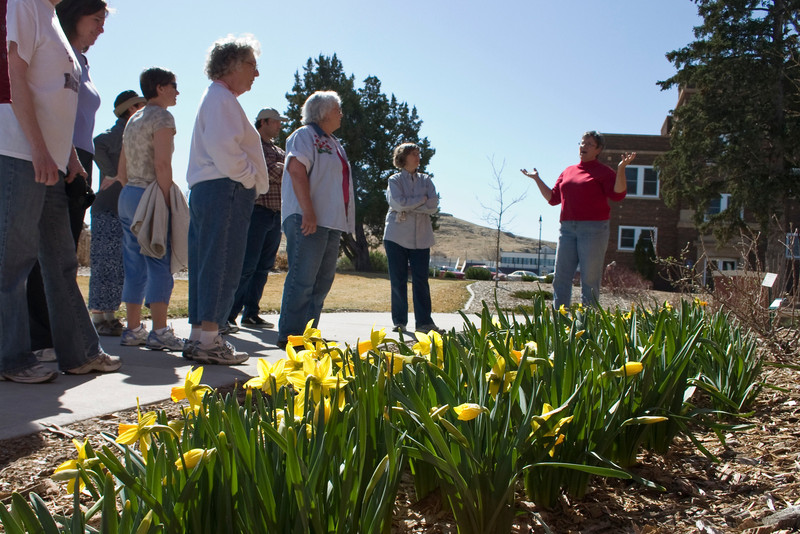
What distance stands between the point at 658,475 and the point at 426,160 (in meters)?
32.9

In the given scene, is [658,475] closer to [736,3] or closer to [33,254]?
[33,254]

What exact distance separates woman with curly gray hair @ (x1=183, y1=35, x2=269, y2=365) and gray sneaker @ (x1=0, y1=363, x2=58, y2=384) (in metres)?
0.86

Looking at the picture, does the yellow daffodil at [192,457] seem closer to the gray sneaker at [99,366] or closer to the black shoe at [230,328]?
the gray sneaker at [99,366]

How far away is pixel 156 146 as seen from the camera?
411 cm

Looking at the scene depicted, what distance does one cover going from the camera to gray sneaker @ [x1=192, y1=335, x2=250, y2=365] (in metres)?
3.66

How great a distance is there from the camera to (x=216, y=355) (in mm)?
3666

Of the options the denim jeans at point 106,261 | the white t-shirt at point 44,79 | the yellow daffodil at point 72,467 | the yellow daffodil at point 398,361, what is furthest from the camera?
the denim jeans at point 106,261

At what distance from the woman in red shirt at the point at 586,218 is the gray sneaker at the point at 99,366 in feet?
11.6

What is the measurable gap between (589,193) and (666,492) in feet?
13.3

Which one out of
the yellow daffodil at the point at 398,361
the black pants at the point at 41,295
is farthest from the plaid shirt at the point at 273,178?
the yellow daffodil at the point at 398,361

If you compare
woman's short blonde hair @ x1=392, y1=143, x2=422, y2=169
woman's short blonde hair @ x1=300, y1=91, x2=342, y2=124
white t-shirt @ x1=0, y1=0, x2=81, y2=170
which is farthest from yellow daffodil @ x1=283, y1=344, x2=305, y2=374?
woman's short blonde hair @ x1=392, y1=143, x2=422, y2=169

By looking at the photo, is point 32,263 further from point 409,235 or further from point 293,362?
point 409,235

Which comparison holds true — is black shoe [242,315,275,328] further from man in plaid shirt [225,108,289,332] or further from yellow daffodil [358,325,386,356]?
yellow daffodil [358,325,386,356]

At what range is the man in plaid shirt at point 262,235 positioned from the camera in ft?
18.4
